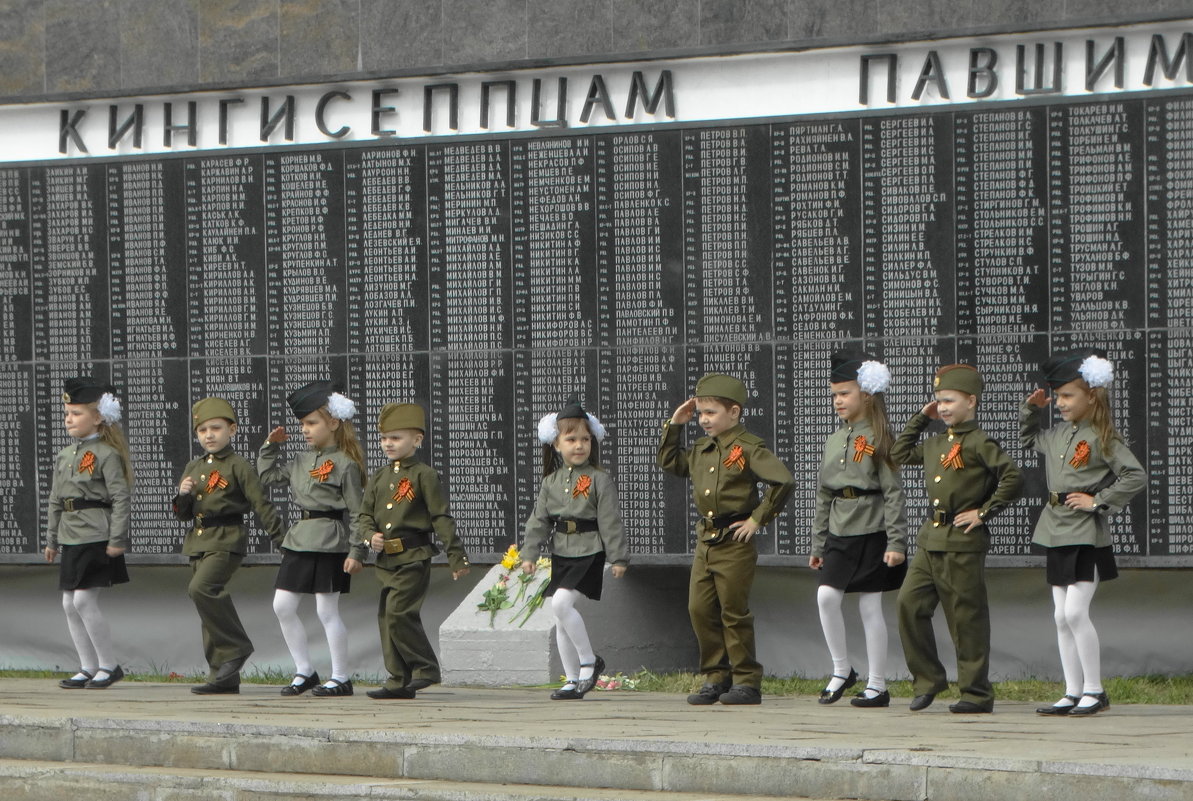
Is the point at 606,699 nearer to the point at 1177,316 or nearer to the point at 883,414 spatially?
the point at 883,414

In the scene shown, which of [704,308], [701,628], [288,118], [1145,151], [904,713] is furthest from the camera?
[288,118]

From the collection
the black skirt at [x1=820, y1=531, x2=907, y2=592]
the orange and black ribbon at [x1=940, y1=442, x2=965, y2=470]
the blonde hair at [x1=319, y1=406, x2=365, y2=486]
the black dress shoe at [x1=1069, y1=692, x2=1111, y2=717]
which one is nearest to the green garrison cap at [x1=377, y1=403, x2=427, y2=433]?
the blonde hair at [x1=319, y1=406, x2=365, y2=486]

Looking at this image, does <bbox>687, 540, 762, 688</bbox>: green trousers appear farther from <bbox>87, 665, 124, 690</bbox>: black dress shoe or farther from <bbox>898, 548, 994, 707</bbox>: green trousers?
<bbox>87, 665, 124, 690</bbox>: black dress shoe

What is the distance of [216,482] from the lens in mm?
10453

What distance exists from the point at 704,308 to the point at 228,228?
326cm

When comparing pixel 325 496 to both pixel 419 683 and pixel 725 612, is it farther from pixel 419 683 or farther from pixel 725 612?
pixel 725 612

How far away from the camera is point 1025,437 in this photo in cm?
901

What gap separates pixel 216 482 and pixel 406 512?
129 cm

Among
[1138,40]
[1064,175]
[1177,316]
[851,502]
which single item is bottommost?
[851,502]

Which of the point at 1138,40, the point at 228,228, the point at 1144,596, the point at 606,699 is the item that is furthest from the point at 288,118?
the point at 1144,596

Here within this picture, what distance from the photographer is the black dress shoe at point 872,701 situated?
9.12 m

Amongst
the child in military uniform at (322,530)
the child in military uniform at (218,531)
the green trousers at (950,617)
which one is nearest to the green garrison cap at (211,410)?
the child in military uniform at (218,531)

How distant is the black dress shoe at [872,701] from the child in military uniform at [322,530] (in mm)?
2731

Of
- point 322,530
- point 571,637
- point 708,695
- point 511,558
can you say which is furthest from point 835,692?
point 322,530
